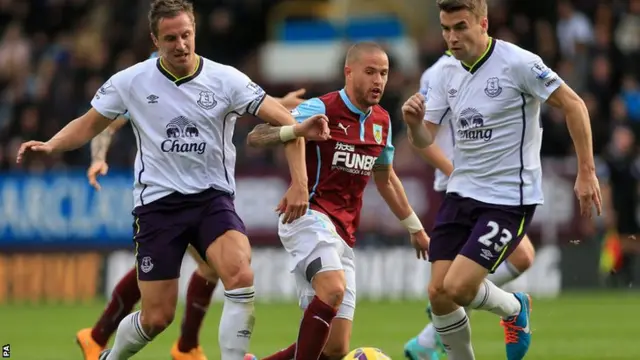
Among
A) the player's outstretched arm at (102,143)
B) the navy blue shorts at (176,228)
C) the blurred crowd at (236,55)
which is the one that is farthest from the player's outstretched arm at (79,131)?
the blurred crowd at (236,55)

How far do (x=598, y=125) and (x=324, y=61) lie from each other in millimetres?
5251

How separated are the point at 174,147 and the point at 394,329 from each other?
5906 mm

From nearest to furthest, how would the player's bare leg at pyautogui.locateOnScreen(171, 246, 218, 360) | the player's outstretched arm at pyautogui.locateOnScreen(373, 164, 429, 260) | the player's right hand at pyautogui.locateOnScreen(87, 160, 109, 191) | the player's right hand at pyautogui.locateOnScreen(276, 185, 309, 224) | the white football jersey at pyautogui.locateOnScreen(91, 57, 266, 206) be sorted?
the player's right hand at pyautogui.locateOnScreen(276, 185, 309, 224), the white football jersey at pyautogui.locateOnScreen(91, 57, 266, 206), the player's outstretched arm at pyautogui.locateOnScreen(373, 164, 429, 260), the player's right hand at pyautogui.locateOnScreen(87, 160, 109, 191), the player's bare leg at pyautogui.locateOnScreen(171, 246, 218, 360)

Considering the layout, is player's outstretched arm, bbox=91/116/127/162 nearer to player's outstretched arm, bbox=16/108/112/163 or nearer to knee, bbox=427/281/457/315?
player's outstretched arm, bbox=16/108/112/163

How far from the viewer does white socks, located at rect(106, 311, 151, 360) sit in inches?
361

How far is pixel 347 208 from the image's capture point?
9766 millimetres

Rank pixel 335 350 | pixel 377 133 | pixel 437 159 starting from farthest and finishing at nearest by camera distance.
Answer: pixel 437 159 → pixel 377 133 → pixel 335 350

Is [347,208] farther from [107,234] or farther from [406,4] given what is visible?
[406,4]

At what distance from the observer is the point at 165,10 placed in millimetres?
9047

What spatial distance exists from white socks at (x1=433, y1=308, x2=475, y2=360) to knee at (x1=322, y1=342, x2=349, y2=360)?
73cm

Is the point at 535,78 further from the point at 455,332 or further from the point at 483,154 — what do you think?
the point at 455,332

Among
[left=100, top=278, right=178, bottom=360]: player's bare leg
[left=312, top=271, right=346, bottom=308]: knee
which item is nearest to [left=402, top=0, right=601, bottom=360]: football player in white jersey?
[left=312, top=271, right=346, bottom=308]: knee

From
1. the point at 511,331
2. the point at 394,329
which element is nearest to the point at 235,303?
the point at 511,331

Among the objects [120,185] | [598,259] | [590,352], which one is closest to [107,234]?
[120,185]
